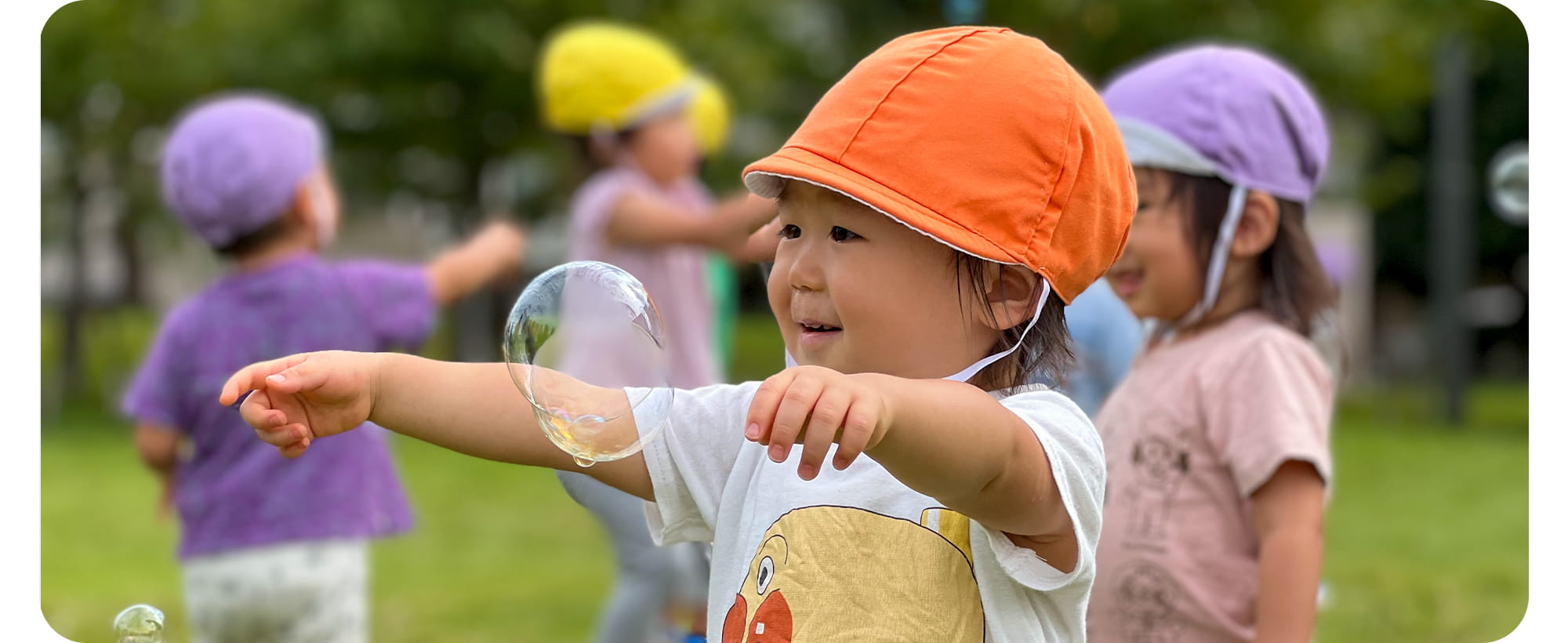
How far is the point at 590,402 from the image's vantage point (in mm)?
1771

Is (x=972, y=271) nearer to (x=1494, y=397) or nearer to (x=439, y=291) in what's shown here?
(x=439, y=291)

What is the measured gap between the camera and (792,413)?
53.7 inches

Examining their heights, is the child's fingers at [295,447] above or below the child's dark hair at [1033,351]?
above

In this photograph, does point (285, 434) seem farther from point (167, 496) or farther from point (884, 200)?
point (167, 496)

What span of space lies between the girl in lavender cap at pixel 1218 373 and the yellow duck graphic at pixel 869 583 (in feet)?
2.90

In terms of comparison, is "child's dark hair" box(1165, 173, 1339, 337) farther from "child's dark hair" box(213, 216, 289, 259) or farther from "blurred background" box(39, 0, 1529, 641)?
"blurred background" box(39, 0, 1529, 641)

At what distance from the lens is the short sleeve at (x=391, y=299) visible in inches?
152

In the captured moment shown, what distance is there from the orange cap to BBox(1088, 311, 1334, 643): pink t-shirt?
877 mm

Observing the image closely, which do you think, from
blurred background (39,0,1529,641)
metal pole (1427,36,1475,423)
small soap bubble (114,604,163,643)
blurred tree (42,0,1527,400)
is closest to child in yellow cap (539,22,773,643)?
small soap bubble (114,604,163,643)

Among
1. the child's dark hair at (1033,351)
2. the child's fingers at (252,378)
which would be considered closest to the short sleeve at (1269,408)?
the child's dark hair at (1033,351)

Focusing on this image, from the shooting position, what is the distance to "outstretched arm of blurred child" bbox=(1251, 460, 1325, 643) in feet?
8.07

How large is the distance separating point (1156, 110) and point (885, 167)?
4.11 feet

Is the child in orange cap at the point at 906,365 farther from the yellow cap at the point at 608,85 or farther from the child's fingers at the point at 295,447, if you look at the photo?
the yellow cap at the point at 608,85

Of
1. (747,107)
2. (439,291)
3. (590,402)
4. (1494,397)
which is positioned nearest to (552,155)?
(747,107)
